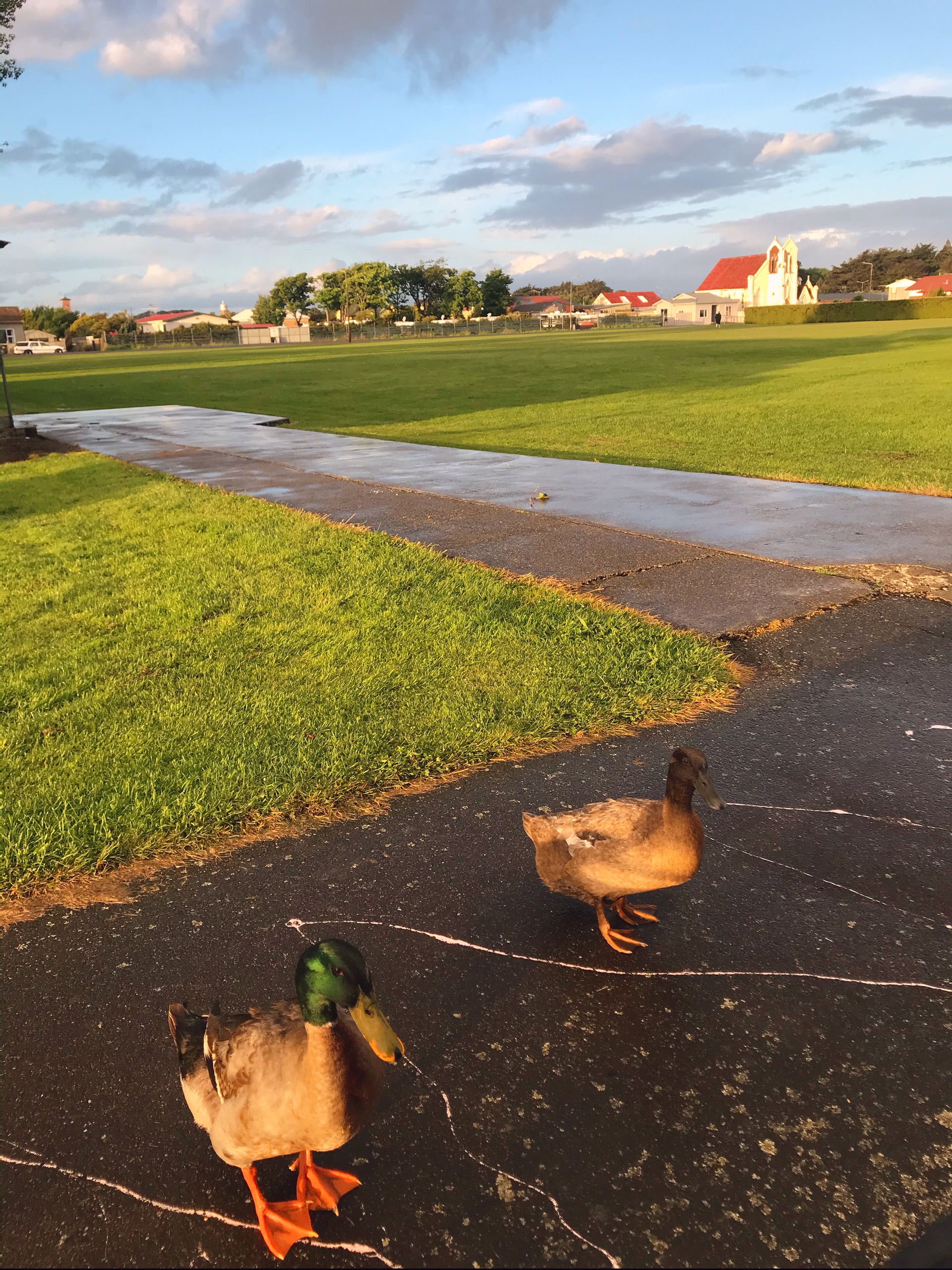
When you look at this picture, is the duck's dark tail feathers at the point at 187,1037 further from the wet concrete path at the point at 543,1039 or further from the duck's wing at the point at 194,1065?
the wet concrete path at the point at 543,1039

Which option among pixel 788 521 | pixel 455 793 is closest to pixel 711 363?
pixel 788 521

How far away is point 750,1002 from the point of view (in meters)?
2.80

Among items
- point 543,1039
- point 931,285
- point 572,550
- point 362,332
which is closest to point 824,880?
point 543,1039

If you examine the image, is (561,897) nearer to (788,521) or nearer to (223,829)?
(223,829)

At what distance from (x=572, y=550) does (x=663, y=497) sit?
9.13 ft

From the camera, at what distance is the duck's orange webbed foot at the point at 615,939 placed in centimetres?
311

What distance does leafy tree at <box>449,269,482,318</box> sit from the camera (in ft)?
457

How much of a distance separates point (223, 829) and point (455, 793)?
1008mm

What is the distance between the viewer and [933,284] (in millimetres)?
143000

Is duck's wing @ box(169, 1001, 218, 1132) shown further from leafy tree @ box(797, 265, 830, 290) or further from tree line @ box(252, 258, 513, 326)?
leafy tree @ box(797, 265, 830, 290)

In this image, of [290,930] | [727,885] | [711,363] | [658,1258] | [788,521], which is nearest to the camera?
[658,1258]

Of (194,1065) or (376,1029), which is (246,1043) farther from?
(376,1029)

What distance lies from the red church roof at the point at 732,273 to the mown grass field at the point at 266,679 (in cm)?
15337

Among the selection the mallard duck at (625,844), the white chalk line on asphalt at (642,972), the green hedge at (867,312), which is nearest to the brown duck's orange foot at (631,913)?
the mallard duck at (625,844)
